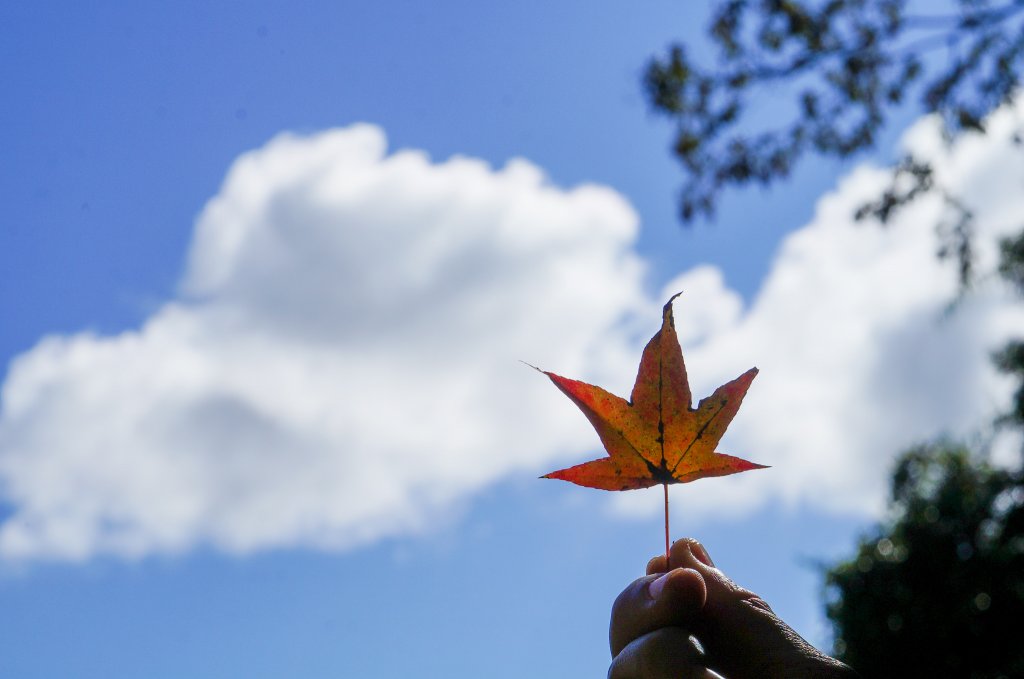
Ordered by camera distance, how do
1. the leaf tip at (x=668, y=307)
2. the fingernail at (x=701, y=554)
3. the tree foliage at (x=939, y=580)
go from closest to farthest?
the leaf tip at (x=668, y=307), the fingernail at (x=701, y=554), the tree foliage at (x=939, y=580)

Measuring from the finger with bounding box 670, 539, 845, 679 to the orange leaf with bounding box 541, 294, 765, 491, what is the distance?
1.11ft

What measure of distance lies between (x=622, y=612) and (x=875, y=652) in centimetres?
1700

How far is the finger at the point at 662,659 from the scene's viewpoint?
1896 millimetres

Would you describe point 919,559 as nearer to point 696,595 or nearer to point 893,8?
point 893,8

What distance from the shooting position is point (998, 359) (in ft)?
62.4

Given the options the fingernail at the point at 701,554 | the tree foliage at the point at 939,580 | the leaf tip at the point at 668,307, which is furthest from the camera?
the tree foliage at the point at 939,580

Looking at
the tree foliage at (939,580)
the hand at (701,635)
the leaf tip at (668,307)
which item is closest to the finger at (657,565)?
the hand at (701,635)

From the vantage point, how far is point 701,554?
2.34m

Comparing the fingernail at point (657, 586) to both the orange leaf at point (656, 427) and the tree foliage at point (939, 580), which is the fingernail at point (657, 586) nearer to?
the orange leaf at point (656, 427)

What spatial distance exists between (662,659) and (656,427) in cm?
53

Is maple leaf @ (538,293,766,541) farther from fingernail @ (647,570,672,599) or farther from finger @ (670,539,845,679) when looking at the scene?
finger @ (670,539,845,679)

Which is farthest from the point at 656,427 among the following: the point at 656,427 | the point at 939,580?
the point at 939,580

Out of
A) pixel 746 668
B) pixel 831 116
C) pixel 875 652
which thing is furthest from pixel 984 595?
pixel 746 668

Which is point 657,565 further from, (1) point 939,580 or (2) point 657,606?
(1) point 939,580
